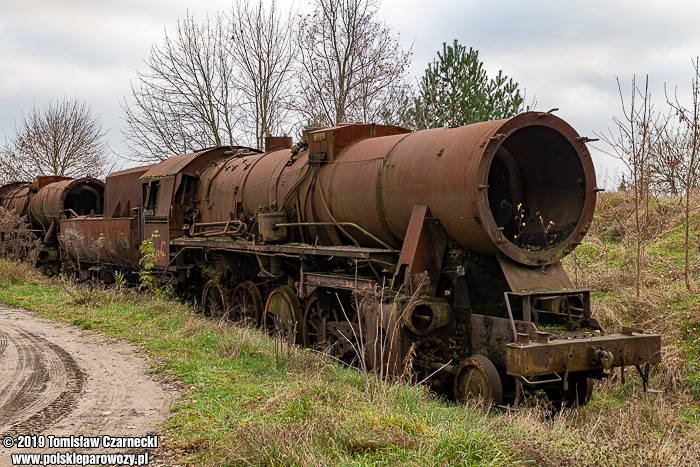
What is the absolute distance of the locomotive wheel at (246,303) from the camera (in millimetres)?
10016

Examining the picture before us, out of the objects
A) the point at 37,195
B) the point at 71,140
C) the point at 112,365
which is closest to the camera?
the point at 112,365

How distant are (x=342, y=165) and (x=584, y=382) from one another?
154 inches

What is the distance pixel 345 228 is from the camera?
780 centimetres

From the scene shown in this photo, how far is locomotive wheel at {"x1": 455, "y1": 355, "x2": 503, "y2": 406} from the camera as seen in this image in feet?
17.9

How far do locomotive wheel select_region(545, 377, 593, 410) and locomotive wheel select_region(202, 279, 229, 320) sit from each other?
6.53m

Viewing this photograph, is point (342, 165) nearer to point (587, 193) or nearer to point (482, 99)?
point (587, 193)

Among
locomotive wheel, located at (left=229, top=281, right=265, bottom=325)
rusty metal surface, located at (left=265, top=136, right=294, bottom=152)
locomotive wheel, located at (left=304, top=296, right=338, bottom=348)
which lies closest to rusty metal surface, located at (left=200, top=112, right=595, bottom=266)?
locomotive wheel, located at (left=304, top=296, right=338, bottom=348)

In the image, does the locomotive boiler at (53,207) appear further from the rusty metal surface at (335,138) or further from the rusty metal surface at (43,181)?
the rusty metal surface at (335,138)

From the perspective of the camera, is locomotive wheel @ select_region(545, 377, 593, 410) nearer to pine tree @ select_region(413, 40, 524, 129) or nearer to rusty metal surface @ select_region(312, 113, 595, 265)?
rusty metal surface @ select_region(312, 113, 595, 265)

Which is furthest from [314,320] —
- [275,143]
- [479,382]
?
[275,143]

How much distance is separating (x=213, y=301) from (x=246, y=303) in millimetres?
1457

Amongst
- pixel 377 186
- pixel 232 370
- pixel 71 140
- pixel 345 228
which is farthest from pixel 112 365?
pixel 71 140

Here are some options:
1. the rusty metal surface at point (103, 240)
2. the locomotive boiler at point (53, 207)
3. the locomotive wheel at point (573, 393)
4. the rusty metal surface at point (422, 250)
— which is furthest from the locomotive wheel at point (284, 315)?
the locomotive boiler at point (53, 207)

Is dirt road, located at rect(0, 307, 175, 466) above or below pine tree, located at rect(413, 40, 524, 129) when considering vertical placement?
below
